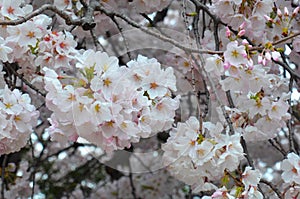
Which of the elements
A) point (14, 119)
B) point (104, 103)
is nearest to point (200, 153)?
point (104, 103)

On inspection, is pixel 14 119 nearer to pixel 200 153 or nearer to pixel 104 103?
pixel 104 103

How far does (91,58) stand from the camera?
1633mm

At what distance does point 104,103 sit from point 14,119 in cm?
51

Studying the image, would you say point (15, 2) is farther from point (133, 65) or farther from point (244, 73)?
point (244, 73)

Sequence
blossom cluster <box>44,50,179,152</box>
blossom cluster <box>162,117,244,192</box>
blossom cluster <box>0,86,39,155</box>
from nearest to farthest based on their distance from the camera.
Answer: blossom cluster <box>44,50,179,152</box>, blossom cluster <box>162,117,244,192</box>, blossom cluster <box>0,86,39,155</box>

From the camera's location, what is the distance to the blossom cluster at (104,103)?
1.54m

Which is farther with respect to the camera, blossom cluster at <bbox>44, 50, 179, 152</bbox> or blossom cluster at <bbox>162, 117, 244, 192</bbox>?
blossom cluster at <bbox>162, 117, 244, 192</bbox>

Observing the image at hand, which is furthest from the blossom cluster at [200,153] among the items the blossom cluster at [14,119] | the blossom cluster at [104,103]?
the blossom cluster at [14,119]

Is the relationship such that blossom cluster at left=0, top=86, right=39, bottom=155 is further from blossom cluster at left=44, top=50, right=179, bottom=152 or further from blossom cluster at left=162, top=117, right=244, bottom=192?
blossom cluster at left=162, top=117, right=244, bottom=192

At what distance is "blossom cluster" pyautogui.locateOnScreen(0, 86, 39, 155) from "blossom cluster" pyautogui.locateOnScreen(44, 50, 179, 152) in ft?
0.73

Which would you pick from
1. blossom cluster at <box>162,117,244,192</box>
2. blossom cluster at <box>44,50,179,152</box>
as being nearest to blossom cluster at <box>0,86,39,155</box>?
blossom cluster at <box>44,50,179,152</box>

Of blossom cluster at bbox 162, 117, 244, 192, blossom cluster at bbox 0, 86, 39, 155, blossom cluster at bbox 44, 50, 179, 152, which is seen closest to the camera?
blossom cluster at bbox 44, 50, 179, 152

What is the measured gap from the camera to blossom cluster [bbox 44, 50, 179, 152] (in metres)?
1.54

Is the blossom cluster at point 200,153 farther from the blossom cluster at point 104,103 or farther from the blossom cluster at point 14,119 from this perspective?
the blossom cluster at point 14,119
